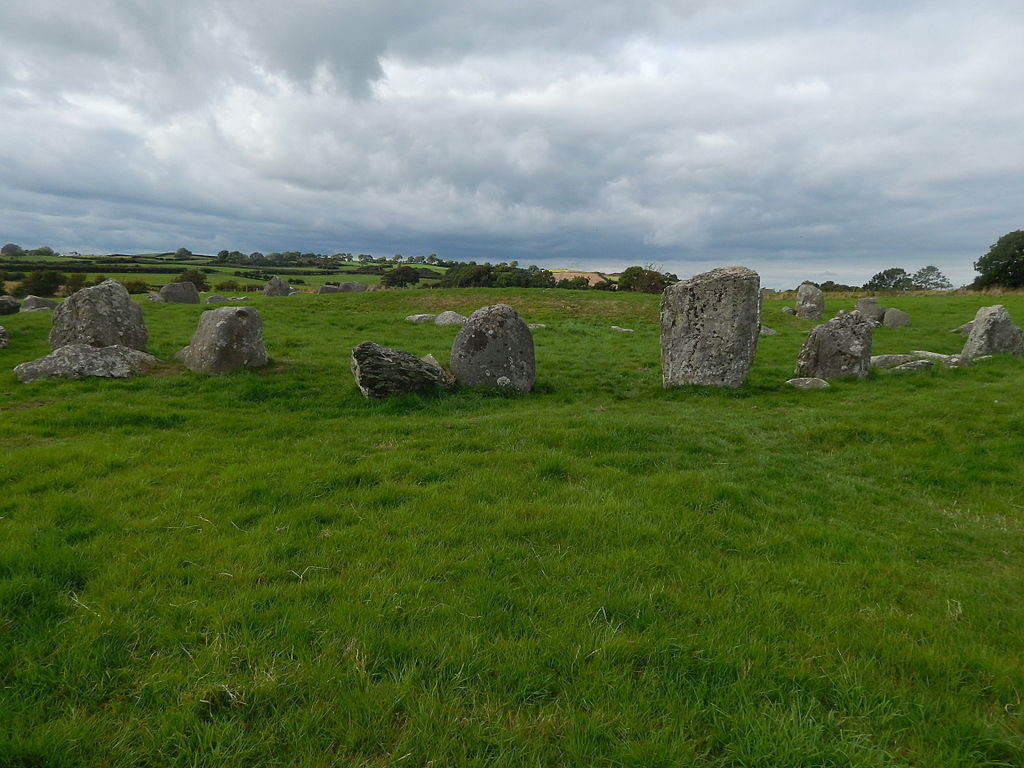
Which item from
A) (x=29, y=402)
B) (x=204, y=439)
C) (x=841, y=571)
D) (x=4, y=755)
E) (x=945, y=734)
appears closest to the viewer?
(x=4, y=755)

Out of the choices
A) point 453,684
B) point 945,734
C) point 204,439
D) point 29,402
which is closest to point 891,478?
point 945,734

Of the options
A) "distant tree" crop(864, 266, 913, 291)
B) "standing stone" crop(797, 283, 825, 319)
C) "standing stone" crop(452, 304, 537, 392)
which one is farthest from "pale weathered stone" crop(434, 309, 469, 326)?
"distant tree" crop(864, 266, 913, 291)

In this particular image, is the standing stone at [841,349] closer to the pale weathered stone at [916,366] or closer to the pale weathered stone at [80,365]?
the pale weathered stone at [916,366]

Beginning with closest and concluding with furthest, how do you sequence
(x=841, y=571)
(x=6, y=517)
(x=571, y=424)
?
(x=841, y=571)
(x=6, y=517)
(x=571, y=424)

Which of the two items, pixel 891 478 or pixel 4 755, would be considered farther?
pixel 891 478

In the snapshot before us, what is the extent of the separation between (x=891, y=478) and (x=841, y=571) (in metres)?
4.26

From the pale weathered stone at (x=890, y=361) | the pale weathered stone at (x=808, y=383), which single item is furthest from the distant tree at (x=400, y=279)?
the pale weathered stone at (x=808, y=383)

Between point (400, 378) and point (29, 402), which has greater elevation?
point (400, 378)

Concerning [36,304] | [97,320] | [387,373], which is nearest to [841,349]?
[387,373]

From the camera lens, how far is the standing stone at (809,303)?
36.3 metres

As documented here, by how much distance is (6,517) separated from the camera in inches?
212

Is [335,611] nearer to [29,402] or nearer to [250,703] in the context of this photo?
[250,703]

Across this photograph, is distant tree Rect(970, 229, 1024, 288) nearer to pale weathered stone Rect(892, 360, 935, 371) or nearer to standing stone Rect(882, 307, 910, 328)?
standing stone Rect(882, 307, 910, 328)

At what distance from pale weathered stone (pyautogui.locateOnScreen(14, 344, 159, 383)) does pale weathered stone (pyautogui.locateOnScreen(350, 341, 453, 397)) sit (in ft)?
21.7
